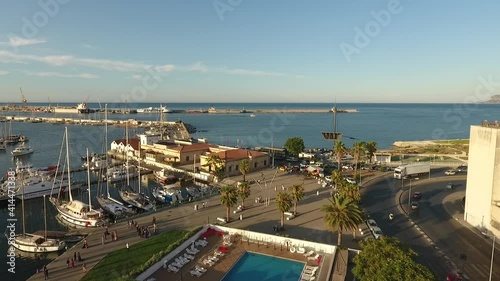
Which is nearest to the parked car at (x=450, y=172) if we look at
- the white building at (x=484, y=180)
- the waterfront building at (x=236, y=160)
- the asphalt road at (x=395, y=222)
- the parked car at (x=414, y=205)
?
the asphalt road at (x=395, y=222)

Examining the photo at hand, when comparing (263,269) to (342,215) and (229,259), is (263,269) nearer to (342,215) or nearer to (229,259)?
(229,259)

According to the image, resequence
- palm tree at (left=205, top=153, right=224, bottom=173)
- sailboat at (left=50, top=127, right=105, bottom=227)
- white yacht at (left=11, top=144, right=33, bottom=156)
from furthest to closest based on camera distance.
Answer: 1. white yacht at (left=11, top=144, right=33, bottom=156)
2. palm tree at (left=205, top=153, right=224, bottom=173)
3. sailboat at (left=50, top=127, right=105, bottom=227)

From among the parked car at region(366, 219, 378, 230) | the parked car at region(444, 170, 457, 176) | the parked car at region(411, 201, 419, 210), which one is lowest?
the parked car at region(366, 219, 378, 230)

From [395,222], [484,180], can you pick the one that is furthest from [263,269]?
[484,180]

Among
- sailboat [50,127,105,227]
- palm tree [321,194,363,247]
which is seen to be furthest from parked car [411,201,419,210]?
sailboat [50,127,105,227]

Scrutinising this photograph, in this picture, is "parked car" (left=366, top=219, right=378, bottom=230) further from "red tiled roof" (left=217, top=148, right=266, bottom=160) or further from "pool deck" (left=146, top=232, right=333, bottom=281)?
"red tiled roof" (left=217, top=148, right=266, bottom=160)

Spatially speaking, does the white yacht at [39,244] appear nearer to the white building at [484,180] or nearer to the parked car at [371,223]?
the parked car at [371,223]
